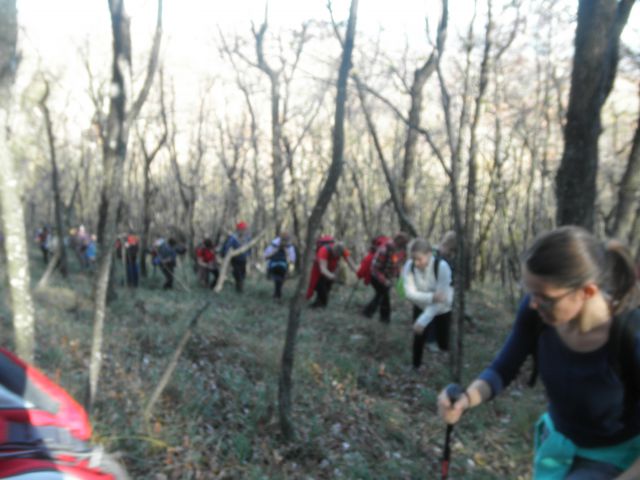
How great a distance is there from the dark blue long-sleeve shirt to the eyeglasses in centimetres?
23

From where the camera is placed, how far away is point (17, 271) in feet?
14.6

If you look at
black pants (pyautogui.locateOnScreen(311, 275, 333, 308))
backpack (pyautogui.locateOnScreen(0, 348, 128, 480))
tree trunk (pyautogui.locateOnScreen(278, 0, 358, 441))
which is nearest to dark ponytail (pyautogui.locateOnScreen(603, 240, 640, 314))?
backpack (pyautogui.locateOnScreen(0, 348, 128, 480))

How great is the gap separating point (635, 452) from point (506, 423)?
15.4 feet

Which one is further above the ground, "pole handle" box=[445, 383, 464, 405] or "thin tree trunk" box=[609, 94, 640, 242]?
"thin tree trunk" box=[609, 94, 640, 242]

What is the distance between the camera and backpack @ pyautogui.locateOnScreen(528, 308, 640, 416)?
203cm

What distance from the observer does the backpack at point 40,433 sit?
247cm

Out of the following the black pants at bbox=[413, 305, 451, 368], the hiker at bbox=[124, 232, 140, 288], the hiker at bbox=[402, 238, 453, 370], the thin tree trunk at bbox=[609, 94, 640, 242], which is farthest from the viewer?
the hiker at bbox=[124, 232, 140, 288]

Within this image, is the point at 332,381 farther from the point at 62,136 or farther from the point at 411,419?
the point at 62,136

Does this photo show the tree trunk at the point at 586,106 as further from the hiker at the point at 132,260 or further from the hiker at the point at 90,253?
the hiker at the point at 90,253

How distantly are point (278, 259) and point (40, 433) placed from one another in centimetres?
1074

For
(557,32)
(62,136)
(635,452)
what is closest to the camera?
(635,452)

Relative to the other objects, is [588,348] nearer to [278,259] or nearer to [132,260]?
[278,259]

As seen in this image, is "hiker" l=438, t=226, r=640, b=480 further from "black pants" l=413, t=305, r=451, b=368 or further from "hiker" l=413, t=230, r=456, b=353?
"black pants" l=413, t=305, r=451, b=368

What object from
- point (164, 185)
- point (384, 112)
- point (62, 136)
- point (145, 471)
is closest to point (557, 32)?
point (384, 112)
